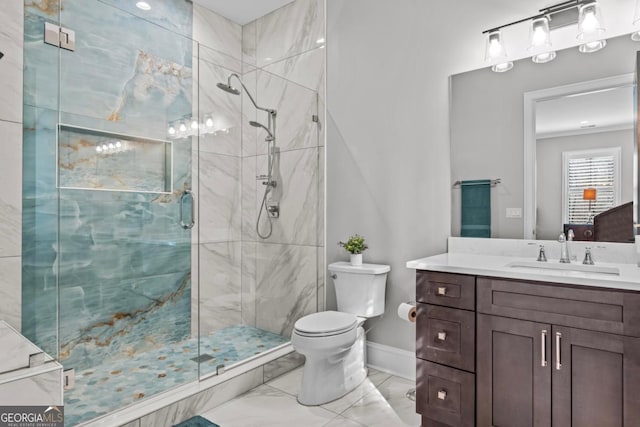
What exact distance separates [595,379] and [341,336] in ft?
3.92

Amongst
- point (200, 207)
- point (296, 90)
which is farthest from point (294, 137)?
point (200, 207)

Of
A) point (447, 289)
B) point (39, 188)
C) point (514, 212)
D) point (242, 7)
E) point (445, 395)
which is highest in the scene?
point (242, 7)

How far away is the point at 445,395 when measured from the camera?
5.85 feet

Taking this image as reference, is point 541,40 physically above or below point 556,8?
below

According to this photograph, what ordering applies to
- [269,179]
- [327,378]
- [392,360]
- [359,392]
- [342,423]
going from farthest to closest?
[269,179], [392,360], [359,392], [327,378], [342,423]

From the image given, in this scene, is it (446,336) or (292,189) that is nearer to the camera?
(446,336)

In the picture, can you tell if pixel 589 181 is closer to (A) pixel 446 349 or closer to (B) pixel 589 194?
(B) pixel 589 194

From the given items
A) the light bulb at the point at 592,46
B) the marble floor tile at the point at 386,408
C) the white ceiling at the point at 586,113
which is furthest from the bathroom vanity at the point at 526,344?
the light bulb at the point at 592,46

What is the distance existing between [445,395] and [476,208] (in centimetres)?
108

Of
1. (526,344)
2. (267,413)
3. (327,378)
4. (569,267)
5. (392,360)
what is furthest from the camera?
(392,360)

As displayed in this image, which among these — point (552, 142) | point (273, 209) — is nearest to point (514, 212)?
point (552, 142)

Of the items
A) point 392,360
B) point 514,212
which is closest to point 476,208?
point 514,212

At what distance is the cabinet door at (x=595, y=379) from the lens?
1357 mm

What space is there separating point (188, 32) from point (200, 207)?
1542mm
